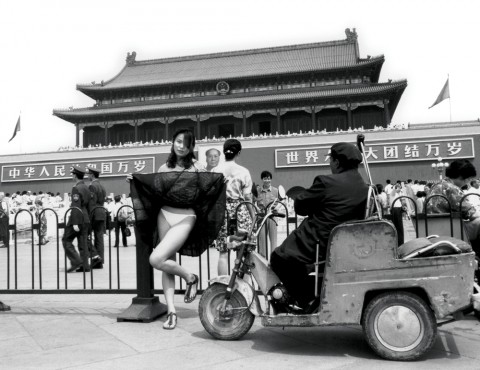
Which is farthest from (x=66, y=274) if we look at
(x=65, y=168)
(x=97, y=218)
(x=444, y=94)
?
(x=65, y=168)

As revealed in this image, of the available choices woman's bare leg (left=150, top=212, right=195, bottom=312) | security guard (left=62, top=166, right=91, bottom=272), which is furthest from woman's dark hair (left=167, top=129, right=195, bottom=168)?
security guard (left=62, top=166, right=91, bottom=272)

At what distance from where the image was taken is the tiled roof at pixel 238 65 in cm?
2467

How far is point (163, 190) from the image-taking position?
3.29 meters

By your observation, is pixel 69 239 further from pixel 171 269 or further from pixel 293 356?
pixel 293 356

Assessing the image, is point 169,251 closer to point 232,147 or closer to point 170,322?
point 170,322

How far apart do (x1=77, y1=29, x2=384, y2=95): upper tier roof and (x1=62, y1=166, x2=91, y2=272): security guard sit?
1851cm

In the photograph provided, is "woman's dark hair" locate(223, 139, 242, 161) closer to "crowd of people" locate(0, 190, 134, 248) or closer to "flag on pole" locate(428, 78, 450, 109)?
"crowd of people" locate(0, 190, 134, 248)

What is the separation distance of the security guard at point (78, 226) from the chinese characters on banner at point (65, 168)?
16516mm

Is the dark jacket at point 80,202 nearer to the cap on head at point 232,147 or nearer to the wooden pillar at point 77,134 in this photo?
the cap on head at point 232,147

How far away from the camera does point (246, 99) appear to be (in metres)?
23.5

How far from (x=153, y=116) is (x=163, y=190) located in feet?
73.3

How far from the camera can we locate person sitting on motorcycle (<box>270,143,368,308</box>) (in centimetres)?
265

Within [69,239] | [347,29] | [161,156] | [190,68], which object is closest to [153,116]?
[161,156]

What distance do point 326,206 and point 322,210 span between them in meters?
0.04
